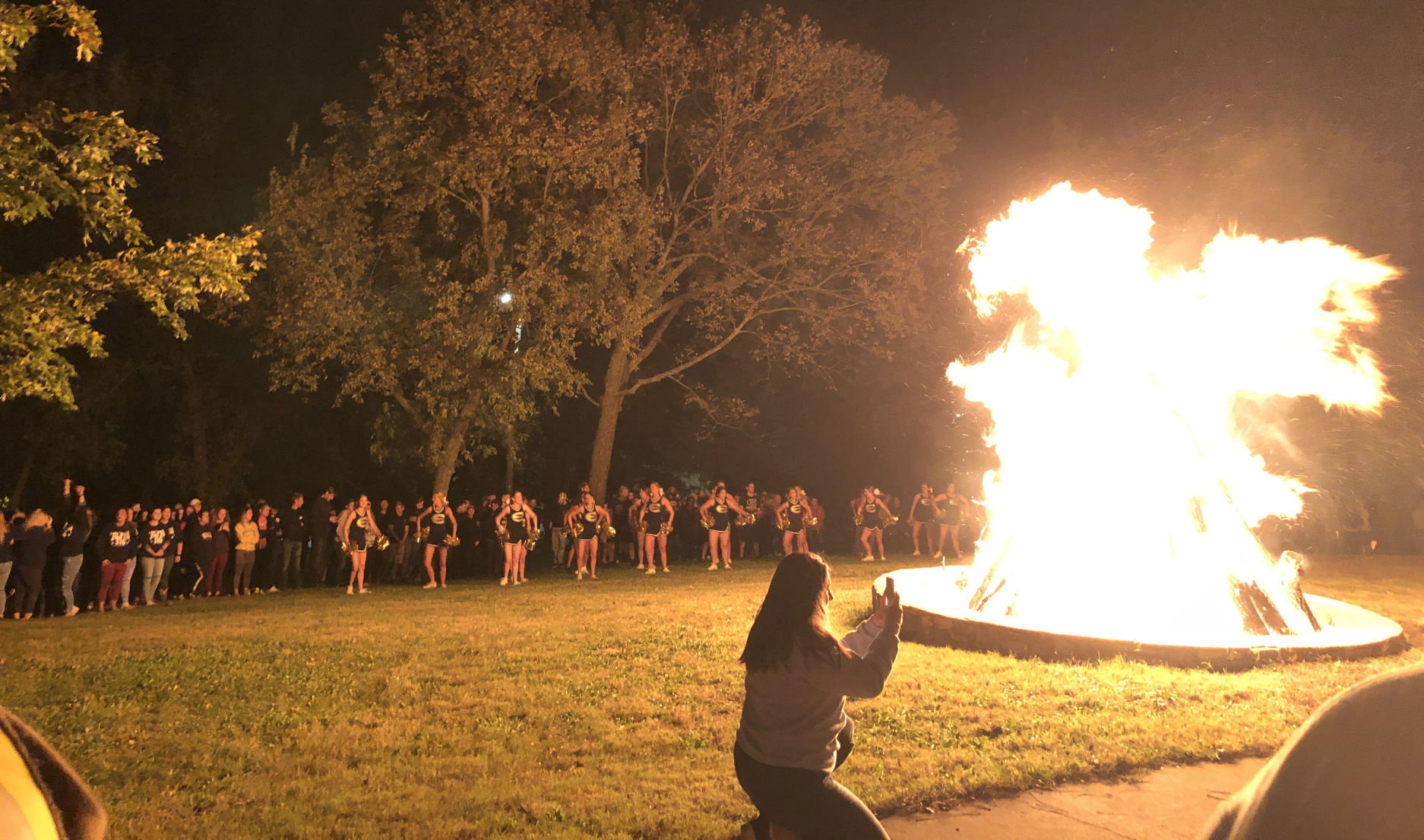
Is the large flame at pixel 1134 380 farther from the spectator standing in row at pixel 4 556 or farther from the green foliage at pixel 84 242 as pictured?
the spectator standing in row at pixel 4 556

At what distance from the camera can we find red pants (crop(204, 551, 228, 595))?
1781 centimetres

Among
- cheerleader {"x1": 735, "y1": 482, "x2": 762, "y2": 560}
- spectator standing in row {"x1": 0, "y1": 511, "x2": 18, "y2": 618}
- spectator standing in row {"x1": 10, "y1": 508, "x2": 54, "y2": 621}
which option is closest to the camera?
spectator standing in row {"x1": 0, "y1": 511, "x2": 18, "y2": 618}

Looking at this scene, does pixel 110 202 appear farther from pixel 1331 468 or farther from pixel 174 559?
pixel 1331 468

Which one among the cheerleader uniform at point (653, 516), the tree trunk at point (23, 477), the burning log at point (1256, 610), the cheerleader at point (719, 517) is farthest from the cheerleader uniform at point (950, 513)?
the tree trunk at point (23, 477)

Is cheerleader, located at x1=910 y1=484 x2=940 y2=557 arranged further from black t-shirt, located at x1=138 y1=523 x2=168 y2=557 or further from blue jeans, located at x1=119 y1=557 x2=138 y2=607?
blue jeans, located at x1=119 y1=557 x2=138 y2=607

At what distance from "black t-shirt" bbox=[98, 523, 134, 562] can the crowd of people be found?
0.9 inches

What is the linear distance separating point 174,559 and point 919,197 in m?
20.4

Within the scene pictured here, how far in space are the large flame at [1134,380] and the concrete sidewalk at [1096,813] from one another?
5083 millimetres

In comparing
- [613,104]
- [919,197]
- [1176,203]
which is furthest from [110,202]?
[1176,203]

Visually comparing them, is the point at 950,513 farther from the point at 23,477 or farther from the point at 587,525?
the point at 23,477

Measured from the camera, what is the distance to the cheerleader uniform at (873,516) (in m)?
22.8

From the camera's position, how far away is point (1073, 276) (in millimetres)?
11711

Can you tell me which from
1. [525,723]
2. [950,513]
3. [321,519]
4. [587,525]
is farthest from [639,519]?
[525,723]

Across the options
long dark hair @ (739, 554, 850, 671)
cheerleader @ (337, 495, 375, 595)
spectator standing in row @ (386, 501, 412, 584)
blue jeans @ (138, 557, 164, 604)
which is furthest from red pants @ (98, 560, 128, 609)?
long dark hair @ (739, 554, 850, 671)
